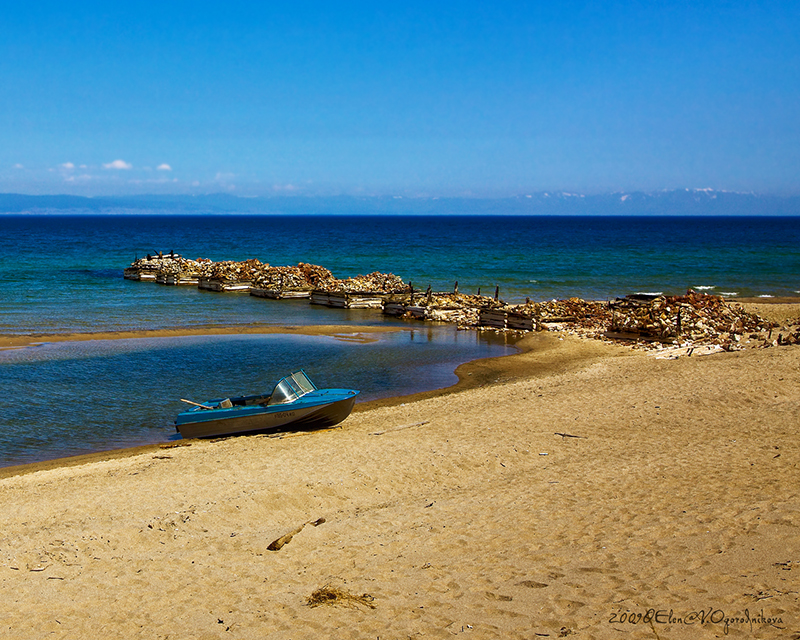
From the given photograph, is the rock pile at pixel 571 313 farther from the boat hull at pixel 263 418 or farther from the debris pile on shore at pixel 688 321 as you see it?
the boat hull at pixel 263 418

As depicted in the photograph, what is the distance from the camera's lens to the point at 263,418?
16.0 meters

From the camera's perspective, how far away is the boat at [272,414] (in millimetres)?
15836

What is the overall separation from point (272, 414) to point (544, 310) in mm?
22422

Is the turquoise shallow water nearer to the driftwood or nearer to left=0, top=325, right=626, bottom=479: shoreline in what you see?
left=0, top=325, right=626, bottom=479: shoreline

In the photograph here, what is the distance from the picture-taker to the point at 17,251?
272 feet

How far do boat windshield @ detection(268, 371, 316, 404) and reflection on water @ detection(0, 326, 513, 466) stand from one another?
3.13 meters

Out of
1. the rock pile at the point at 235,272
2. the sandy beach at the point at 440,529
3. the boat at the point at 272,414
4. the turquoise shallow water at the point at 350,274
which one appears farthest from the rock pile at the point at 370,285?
the sandy beach at the point at 440,529

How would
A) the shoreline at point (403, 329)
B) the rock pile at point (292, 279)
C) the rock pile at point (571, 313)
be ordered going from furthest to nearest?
the rock pile at point (292, 279) → the rock pile at point (571, 313) → the shoreline at point (403, 329)

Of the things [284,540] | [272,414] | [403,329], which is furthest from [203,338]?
[284,540]

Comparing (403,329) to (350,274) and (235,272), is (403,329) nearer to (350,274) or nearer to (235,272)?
(235,272)

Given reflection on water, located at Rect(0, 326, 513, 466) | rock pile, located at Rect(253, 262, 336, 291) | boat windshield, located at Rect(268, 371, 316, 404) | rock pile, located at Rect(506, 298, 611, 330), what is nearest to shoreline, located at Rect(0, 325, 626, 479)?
reflection on water, located at Rect(0, 326, 513, 466)

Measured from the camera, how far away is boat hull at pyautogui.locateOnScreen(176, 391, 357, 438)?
15820 mm

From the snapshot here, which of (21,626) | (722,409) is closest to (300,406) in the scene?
(21,626)

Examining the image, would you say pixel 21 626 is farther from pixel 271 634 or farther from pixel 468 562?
pixel 468 562
